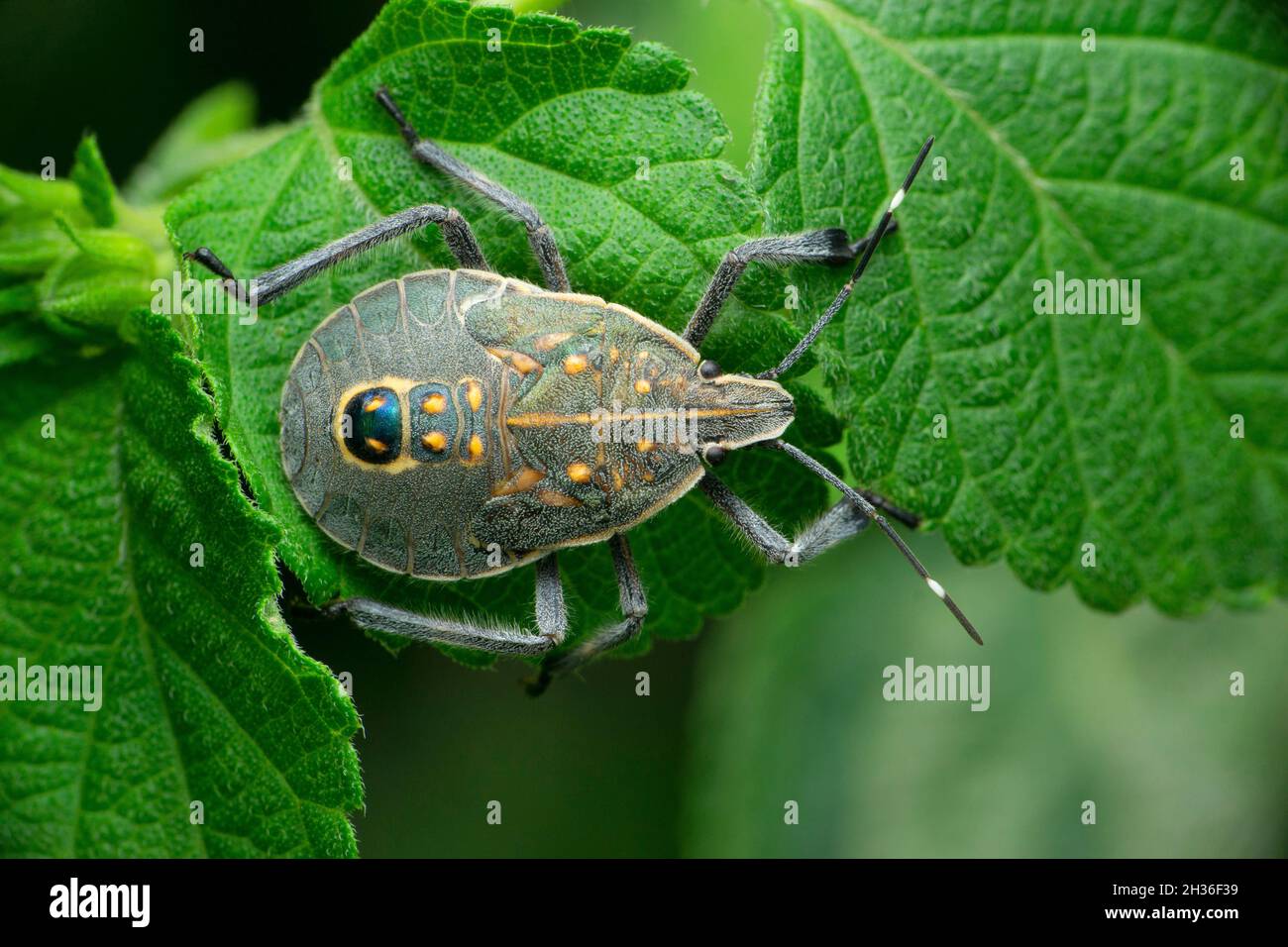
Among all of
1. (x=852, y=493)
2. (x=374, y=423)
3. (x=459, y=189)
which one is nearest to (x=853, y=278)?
(x=852, y=493)

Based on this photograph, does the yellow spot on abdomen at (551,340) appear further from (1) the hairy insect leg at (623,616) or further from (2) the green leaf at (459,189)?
(1) the hairy insect leg at (623,616)

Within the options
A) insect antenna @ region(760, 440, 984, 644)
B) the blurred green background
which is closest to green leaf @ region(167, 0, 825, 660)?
insect antenna @ region(760, 440, 984, 644)

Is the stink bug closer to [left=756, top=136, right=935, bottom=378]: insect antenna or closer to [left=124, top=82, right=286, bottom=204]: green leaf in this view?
[left=756, top=136, right=935, bottom=378]: insect antenna

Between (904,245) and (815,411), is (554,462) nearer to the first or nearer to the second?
(815,411)

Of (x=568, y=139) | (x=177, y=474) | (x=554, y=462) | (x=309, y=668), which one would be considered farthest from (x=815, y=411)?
(x=177, y=474)

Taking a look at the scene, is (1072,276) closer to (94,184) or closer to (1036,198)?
(1036,198)

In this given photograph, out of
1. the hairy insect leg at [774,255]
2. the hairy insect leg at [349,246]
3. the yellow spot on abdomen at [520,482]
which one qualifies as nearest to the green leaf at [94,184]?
the hairy insect leg at [349,246]
